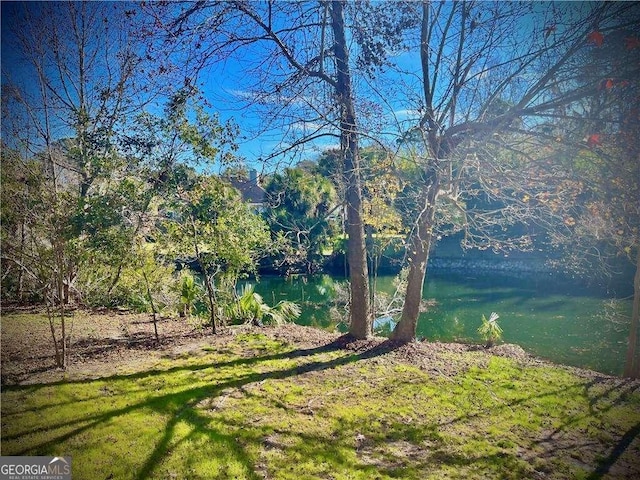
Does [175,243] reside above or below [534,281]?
above

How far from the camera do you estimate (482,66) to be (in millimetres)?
4184

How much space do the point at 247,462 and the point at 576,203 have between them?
4561 millimetres

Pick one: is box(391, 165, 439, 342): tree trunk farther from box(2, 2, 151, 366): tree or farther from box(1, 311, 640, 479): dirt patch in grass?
box(2, 2, 151, 366): tree

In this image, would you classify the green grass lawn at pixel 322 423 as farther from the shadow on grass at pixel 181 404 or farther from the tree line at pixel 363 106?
the tree line at pixel 363 106

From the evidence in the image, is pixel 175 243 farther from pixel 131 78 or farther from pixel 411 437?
pixel 411 437

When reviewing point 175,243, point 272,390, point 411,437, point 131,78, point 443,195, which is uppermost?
point 131,78

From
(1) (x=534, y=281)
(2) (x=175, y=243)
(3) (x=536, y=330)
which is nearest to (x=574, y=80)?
Answer: (2) (x=175, y=243)

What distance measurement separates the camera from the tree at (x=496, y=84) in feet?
11.1

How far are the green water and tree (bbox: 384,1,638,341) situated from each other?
18.5 ft

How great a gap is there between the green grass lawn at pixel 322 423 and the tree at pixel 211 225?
158 cm

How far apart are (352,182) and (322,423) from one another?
9.24 feet

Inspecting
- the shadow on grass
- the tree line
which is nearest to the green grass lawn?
the shadow on grass

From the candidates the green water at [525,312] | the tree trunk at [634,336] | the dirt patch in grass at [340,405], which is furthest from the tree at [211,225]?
the tree trunk at [634,336]

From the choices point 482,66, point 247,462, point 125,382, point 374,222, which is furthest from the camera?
point 374,222
